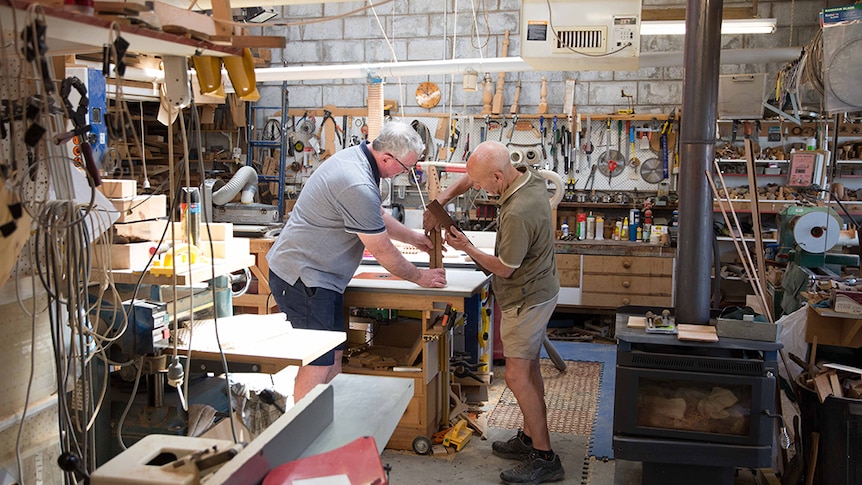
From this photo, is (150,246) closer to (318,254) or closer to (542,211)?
(318,254)

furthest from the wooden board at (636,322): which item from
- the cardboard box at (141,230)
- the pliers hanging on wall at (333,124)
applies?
the pliers hanging on wall at (333,124)

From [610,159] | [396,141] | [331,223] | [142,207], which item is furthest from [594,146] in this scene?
[142,207]

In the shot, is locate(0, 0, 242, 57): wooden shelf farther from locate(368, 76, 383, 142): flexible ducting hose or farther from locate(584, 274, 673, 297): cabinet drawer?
locate(584, 274, 673, 297): cabinet drawer

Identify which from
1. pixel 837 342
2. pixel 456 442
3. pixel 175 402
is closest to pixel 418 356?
pixel 456 442

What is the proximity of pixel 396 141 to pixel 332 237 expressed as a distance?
A: 1.75 ft

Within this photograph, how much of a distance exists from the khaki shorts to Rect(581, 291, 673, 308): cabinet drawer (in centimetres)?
314

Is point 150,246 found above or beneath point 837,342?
above

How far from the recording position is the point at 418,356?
4121 millimetres

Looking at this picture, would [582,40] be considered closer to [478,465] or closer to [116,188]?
[478,465]

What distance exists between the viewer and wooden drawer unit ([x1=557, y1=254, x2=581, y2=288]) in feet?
22.1

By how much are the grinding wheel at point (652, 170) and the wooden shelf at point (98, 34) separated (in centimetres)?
590

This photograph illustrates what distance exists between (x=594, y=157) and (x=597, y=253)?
1.03 metres

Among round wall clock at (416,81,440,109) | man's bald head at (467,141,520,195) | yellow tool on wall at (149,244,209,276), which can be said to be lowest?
yellow tool on wall at (149,244,209,276)

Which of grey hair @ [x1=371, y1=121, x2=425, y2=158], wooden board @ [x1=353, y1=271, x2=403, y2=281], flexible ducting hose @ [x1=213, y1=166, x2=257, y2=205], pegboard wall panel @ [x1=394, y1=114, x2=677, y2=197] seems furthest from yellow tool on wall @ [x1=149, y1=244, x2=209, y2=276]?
pegboard wall panel @ [x1=394, y1=114, x2=677, y2=197]
